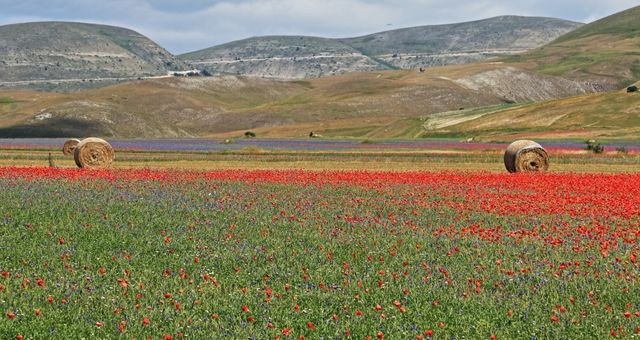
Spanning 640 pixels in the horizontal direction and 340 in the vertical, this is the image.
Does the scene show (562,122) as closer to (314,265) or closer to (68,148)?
(68,148)

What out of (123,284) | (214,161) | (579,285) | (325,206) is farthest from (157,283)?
(214,161)

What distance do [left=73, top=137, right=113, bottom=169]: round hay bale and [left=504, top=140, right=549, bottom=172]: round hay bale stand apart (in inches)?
1087

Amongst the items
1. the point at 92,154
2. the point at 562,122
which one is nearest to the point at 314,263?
the point at 92,154

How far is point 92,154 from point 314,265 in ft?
130

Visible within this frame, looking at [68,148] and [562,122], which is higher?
[562,122]

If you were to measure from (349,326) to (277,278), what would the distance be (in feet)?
11.2

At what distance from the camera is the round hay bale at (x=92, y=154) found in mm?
49938

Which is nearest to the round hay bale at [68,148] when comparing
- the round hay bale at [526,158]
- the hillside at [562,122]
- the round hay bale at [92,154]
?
the round hay bale at [92,154]

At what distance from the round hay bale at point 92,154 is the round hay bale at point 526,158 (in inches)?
1087

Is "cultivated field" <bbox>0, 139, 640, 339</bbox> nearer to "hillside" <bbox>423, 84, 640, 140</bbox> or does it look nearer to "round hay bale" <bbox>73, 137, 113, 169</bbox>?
"round hay bale" <bbox>73, 137, 113, 169</bbox>

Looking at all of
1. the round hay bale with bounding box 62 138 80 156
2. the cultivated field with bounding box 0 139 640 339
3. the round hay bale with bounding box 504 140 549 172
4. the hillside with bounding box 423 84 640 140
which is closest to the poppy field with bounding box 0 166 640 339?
the cultivated field with bounding box 0 139 640 339

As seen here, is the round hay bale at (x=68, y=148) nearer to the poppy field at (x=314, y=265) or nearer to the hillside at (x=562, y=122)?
the poppy field at (x=314, y=265)

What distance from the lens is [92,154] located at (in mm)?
50750

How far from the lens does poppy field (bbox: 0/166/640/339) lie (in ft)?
35.2
